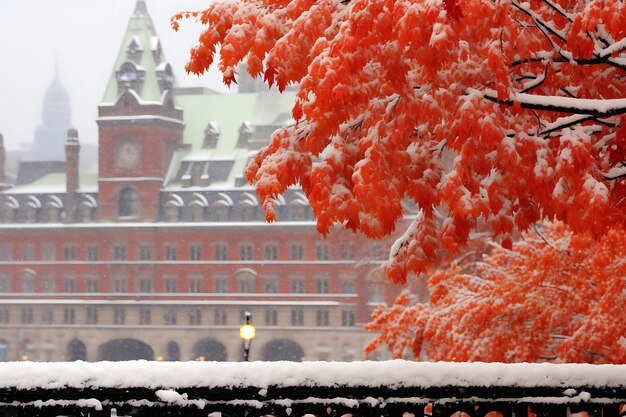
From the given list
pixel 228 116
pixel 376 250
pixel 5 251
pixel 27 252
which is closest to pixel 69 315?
pixel 27 252

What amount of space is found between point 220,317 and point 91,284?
1220 centimetres

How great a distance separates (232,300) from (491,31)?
8252 cm

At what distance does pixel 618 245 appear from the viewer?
43.8ft

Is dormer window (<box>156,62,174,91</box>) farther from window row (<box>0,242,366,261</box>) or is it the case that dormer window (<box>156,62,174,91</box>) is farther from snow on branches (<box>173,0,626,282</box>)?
snow on branches (<box>173,0,626,282</box>)

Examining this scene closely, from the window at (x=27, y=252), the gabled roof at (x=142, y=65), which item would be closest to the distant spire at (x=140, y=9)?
the gabled roof at (x=142, y=65)

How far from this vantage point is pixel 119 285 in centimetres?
9019

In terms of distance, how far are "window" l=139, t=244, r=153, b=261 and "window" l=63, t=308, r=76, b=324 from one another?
7.40m

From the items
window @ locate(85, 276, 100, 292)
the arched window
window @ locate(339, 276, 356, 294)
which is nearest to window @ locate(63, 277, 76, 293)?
window @ locate(85, 276, 100, 292)

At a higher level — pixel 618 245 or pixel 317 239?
pixel 317 239

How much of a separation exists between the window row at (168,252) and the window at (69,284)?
1857 mm

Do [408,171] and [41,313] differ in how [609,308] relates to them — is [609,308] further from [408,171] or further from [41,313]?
[41,313]

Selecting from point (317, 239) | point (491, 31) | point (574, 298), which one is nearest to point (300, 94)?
point (491, 31)

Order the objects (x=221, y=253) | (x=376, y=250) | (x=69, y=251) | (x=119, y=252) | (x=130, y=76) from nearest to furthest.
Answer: (x=376, y=250) → (x=221, y=253) → (x=119, y=252) → (x=69, y=251) → (x=130, y=76)

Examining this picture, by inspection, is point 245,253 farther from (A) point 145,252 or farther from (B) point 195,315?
(A) point 145,252
